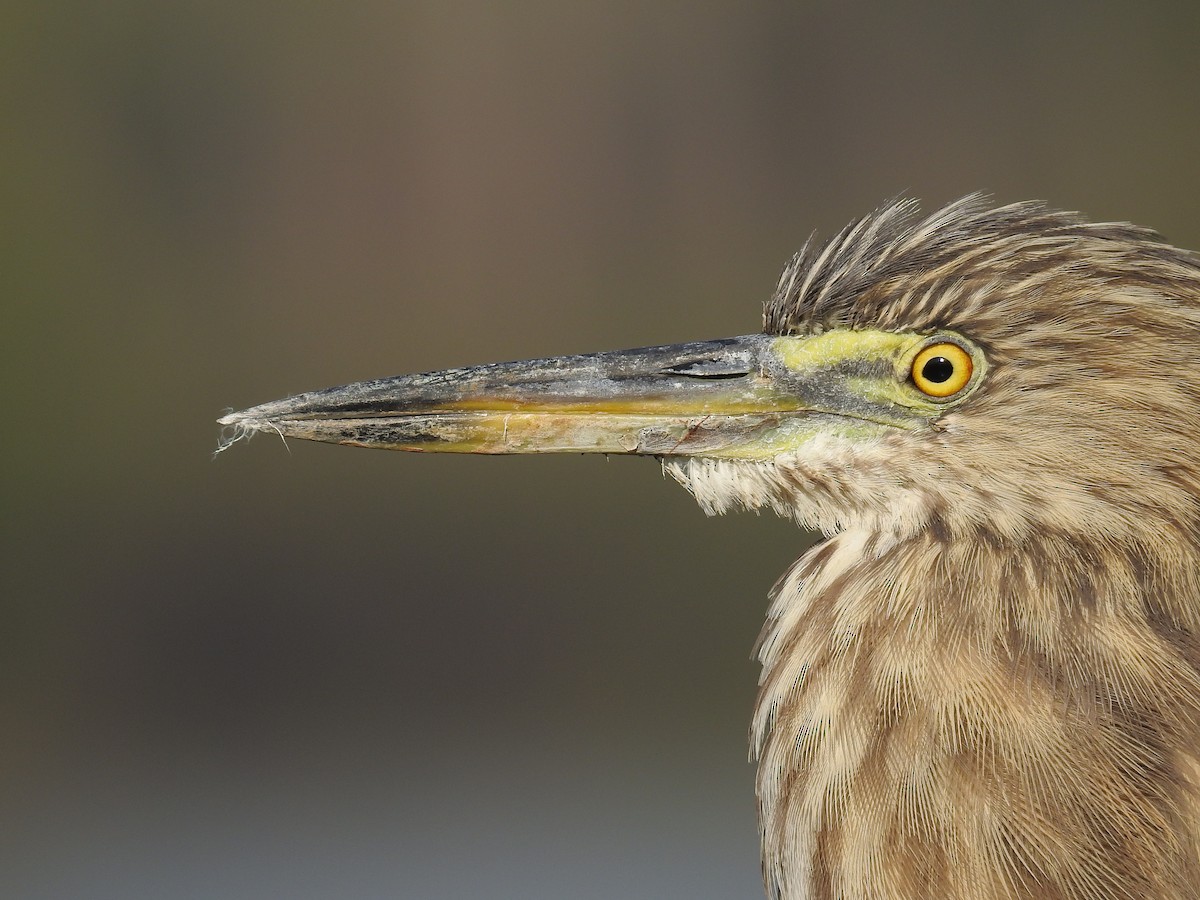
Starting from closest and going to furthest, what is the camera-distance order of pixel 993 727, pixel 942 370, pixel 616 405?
pixel 993 727
pixel 942 370
pixel 616 405

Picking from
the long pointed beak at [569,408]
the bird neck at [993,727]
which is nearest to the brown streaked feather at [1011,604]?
the bird neck at [993,727]

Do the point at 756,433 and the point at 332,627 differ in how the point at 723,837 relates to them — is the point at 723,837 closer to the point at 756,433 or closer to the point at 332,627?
the point at 332,627

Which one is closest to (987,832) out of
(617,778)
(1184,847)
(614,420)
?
(1184,847)

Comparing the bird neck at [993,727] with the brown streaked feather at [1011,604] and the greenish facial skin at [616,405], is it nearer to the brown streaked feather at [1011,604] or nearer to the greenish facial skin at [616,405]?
the brown streaked feather at [1011,604]

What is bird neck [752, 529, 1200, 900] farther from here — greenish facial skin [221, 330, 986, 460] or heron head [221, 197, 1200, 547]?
greenish facial skin [221, 330, 986, 460]

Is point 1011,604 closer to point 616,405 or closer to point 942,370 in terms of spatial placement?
point 942,370

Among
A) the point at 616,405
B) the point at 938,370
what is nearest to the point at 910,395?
the point at 938,370

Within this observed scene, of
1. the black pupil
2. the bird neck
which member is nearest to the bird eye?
the black pupil
